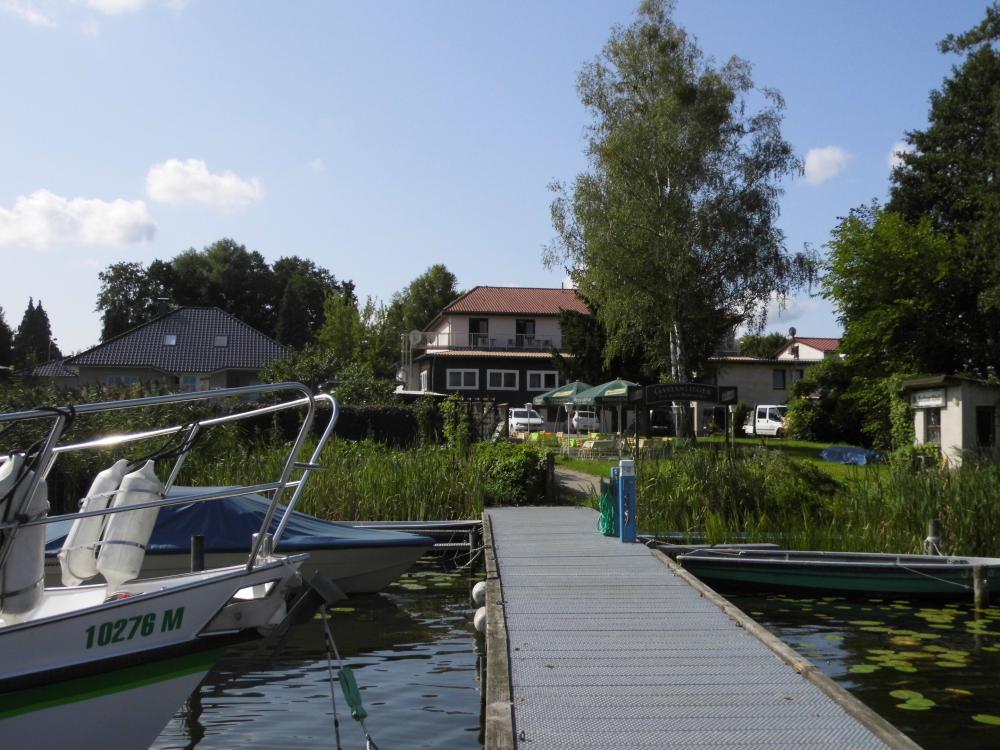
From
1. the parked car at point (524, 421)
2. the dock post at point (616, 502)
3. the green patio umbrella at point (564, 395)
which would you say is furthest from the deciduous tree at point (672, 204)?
the dock post at point (616, 502)

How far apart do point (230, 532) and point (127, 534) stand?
6.41m

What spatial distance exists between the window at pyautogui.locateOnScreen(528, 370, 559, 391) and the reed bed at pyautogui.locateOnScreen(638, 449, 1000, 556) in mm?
44532

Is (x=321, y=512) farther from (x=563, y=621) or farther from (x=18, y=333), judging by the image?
(x=18, y=333)

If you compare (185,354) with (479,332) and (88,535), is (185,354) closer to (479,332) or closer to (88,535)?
(479,332)

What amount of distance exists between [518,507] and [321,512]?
3.91 meters

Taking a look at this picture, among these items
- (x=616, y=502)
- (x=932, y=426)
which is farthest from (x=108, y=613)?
(x=932, y=426)

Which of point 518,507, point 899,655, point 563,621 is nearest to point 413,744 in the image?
point 563,621

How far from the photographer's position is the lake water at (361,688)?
356 inches

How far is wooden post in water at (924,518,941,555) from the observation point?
603 inches

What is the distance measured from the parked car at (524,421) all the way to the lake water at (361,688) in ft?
124

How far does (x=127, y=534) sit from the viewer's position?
8.06 metres

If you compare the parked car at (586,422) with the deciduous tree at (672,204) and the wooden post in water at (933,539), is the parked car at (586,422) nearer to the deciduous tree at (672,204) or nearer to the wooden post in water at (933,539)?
the deciduous tree at (672,204)

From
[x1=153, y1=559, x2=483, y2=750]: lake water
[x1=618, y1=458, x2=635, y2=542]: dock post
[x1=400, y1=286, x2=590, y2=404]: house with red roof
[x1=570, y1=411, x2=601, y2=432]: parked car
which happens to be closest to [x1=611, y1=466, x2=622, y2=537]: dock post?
[x1=618, y1=458, x2=635, y2=542]: dock post

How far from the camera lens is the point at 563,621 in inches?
379
